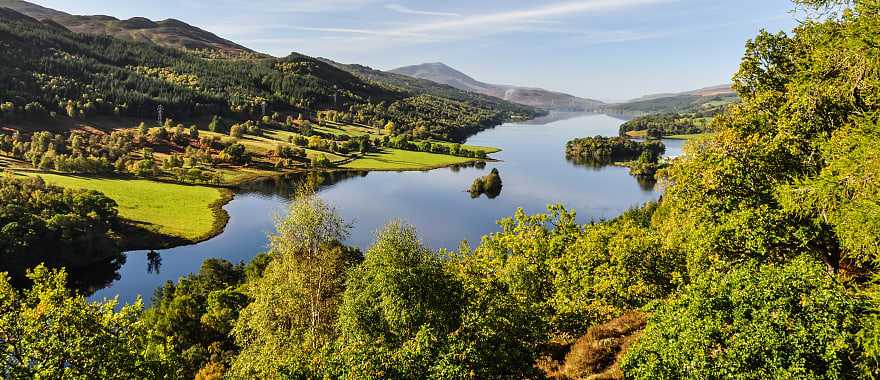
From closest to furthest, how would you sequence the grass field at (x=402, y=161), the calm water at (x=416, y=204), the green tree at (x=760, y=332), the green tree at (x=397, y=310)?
1. the green tree at (x=760, y=332)
2. the green tree at (x=397, y=310)
3. the calm water at (x=416, y=204)
4. the grass field at (x=402, y=161)

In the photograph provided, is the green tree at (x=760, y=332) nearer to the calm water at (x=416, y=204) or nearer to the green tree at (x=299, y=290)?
the green tree at (x=299, y=290)

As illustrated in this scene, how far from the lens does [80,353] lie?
1614 cm

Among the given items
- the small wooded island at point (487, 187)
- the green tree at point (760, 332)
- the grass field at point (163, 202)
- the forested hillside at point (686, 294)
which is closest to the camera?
the green tree at point (760, 332)

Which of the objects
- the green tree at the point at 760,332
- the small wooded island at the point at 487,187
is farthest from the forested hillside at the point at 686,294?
the small wooded island at the point at 487,187

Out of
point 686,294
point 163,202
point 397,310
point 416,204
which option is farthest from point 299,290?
point 163,202

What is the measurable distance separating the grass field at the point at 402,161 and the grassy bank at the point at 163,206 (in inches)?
2317

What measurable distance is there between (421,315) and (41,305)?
14.0m

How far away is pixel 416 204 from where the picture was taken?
11575 cm

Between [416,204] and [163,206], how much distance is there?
2248 inches

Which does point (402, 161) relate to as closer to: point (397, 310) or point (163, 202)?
point (163, 202)

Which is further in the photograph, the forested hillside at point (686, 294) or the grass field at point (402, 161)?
the grass field at point (402, 161)

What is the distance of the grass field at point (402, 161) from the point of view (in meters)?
169

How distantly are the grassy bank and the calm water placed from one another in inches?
131

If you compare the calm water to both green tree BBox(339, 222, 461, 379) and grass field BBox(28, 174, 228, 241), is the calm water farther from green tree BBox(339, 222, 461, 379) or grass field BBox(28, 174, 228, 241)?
green tree BBox(339, 222, 461, 379)
